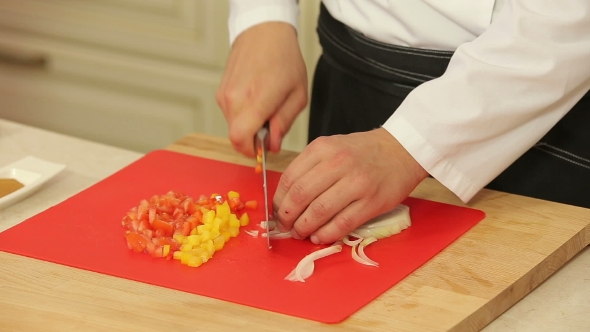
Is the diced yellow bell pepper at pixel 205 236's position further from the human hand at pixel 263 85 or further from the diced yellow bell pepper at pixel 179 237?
the human hand at pixel 263 85

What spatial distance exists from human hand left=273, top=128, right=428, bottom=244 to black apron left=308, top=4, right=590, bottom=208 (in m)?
0.21

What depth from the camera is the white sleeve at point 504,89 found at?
118cm

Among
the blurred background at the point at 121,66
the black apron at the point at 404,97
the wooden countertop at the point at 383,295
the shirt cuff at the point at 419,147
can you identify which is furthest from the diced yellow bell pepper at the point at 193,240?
the blurred background at the point at 121,66

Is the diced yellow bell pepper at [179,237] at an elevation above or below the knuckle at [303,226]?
below

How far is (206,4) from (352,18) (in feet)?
3.40

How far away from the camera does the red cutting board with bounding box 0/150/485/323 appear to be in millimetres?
1051

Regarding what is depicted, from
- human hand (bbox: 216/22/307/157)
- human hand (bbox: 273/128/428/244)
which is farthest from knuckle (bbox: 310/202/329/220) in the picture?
human hand (bbox: 216/22/307/157)

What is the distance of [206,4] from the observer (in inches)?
94.0

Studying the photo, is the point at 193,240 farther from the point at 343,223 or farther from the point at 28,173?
the point at 28,173

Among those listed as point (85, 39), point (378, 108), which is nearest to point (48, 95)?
point (85, 39)

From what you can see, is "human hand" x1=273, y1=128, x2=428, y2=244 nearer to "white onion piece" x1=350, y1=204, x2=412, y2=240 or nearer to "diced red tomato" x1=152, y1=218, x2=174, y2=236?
"white onion piece" x1=350, y1=204, x2=412, y2=240

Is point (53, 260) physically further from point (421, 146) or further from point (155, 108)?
point (155, 108)

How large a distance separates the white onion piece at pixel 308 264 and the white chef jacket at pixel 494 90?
19 cm

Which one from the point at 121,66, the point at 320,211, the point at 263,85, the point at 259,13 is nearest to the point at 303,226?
the point at 320,211
